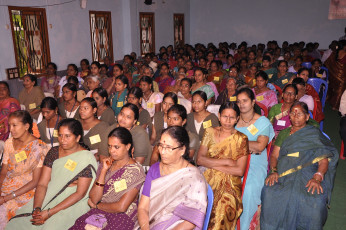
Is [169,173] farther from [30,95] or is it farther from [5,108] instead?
[30,95]

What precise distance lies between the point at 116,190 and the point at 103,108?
2.01 m

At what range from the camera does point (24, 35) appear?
5.93 meters

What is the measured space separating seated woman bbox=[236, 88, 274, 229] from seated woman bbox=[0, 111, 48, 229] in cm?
187

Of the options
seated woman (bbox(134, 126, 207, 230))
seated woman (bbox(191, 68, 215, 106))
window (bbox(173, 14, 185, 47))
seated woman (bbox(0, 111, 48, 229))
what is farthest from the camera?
window (bbox(173, 14, 185, 47))

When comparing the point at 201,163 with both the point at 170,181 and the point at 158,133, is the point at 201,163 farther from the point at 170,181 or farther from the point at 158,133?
the point at 158,133

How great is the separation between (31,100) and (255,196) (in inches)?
146

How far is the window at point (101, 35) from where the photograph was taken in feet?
26.0

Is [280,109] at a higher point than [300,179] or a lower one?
higher

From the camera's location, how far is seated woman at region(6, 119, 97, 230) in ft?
7.66

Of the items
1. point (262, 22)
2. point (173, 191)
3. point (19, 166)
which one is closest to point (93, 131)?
point (19, 166)

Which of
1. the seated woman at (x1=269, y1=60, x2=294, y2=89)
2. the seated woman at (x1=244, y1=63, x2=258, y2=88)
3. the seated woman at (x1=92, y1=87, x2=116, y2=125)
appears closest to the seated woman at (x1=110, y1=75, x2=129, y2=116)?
the seated woman at (x1=92, y1=87, x2=116, y2=125)

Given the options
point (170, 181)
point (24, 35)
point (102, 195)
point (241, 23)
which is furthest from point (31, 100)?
point (241, 23)

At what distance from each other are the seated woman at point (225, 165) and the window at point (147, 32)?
784cm

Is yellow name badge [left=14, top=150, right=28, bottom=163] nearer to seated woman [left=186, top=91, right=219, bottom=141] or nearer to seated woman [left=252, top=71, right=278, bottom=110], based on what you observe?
seated woman [left=186, top=91, right=219, bottom=141]
